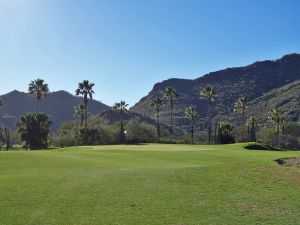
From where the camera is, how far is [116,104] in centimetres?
13900

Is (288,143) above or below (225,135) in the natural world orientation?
below

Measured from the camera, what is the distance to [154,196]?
22.3 meters

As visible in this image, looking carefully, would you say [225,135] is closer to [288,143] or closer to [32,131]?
[288,143]

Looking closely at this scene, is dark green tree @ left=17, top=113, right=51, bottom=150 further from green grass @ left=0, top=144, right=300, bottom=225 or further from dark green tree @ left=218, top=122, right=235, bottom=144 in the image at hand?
green grass @ left=0, top=144, right=300, bottom=225

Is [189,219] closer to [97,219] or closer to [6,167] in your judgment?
[97,219]

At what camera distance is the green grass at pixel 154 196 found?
17922mm

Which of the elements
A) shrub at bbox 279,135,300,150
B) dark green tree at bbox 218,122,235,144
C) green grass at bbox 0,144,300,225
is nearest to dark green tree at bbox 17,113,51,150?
dark green tree at bbox 218,122,235,144

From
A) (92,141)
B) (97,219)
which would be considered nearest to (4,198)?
(97,219)

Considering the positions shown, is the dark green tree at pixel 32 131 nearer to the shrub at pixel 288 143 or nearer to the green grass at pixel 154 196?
the shrub at pixel 288 143

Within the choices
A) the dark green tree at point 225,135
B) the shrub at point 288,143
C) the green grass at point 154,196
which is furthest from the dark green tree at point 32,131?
the green grass at point 154,196

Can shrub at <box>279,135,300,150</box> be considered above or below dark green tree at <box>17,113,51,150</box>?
below

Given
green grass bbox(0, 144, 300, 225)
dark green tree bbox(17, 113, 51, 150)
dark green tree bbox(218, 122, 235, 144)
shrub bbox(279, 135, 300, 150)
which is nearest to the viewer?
green grass bbox(0, 144, 300, 225)

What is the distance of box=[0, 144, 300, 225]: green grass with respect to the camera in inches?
706

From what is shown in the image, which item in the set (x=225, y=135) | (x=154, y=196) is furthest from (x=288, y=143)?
(x=154, y=196)
